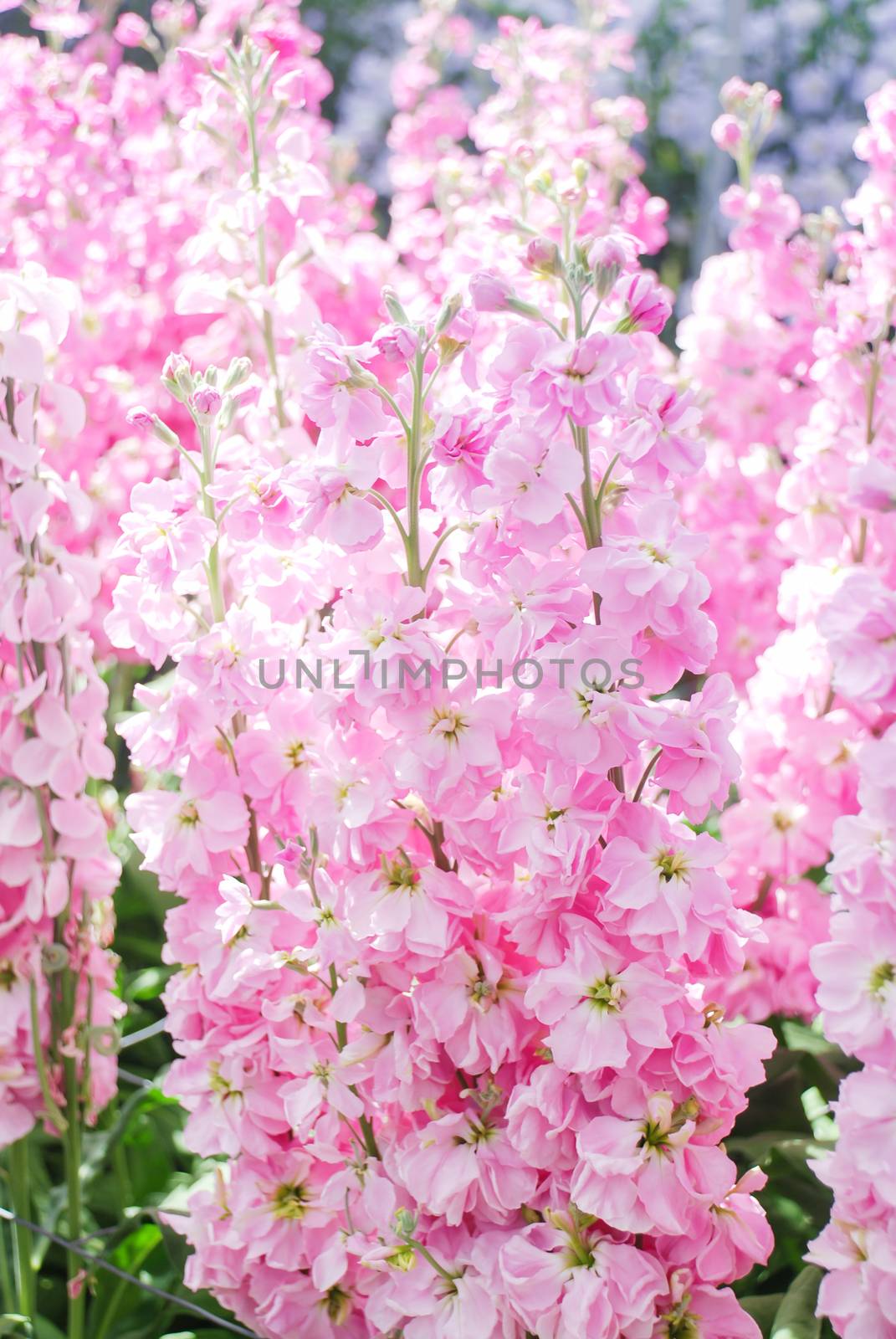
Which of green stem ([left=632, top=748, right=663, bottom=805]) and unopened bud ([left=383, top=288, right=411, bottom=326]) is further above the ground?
unopened bud ([left=383, top=288, right=411, bottom=326])

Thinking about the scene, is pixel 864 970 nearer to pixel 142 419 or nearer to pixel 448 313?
pixel 448 313

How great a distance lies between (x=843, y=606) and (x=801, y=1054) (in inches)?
28.4

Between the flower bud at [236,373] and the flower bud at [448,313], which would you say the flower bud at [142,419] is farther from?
the flower bud at [448,313]

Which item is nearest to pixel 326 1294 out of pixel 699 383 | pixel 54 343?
pixel 54 343

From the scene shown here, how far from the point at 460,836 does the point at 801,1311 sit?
0.49 metres

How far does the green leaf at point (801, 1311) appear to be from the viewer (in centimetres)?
99

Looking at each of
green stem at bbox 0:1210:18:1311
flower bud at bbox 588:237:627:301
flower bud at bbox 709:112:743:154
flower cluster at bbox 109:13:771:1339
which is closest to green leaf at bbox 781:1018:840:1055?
flower cluster at bbox 109:13:771:1339

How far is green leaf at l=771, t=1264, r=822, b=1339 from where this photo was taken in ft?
3.24

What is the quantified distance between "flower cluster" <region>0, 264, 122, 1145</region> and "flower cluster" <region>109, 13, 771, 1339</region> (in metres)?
0.14

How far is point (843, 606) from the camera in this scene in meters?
0.70

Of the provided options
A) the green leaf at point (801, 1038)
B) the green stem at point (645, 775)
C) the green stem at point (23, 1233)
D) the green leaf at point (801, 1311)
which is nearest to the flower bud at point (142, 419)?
the green stem at point (645, 775)

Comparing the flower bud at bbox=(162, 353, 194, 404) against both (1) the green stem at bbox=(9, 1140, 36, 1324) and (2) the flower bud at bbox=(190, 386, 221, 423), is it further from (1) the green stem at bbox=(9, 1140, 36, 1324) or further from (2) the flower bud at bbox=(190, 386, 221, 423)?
(1) the green stem at bbox=(9, 1140, 36, 1324)

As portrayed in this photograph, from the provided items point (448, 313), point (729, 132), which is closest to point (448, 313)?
point (448, 313)

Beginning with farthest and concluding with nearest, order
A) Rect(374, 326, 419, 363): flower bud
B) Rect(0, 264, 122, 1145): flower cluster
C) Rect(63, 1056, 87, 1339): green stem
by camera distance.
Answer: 1. Rect(63, 1056, 87, 1339): green stem
2. Rect(0, 264, 122, 1145): flower cluster
3. Rect(374, 326, 419, 363): flower bud
